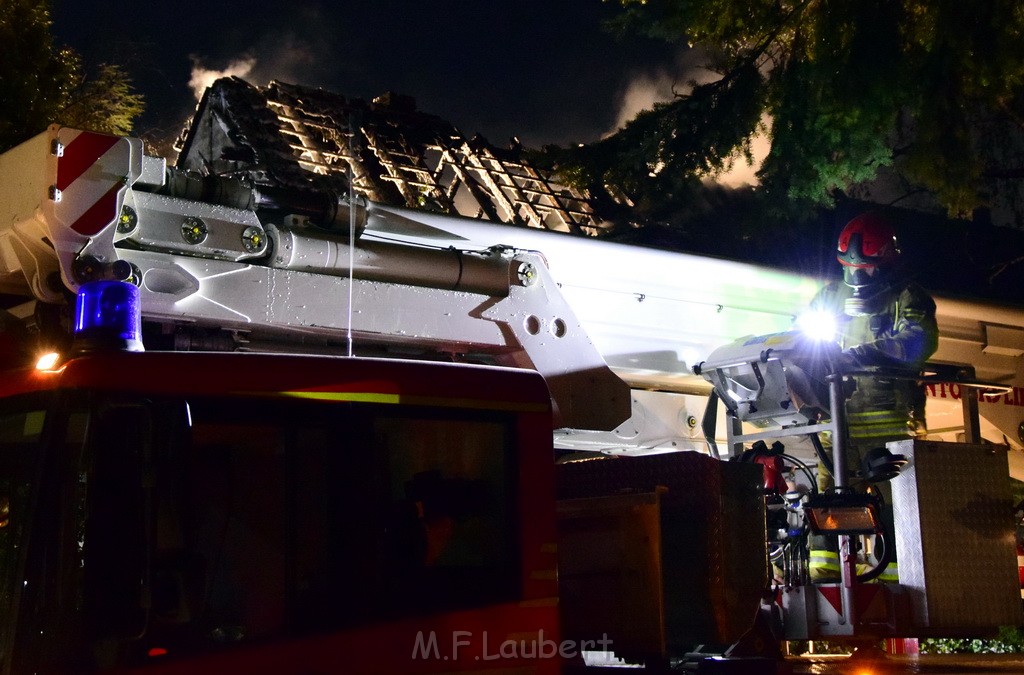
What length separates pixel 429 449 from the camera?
11.4 ft

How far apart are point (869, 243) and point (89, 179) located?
3976 millimetres

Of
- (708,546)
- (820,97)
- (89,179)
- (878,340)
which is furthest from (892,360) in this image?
(820,97)

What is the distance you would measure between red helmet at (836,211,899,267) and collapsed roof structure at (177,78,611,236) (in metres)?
2.06

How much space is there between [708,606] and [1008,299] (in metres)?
4.87

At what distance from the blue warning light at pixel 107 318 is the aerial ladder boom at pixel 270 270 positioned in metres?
0.78

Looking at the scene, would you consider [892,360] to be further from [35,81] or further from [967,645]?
[35,81]

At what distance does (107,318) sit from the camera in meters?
3.29

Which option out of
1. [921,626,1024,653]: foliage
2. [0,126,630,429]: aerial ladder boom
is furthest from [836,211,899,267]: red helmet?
[921,626,1024,653]: foliage

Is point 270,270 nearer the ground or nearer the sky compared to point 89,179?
nearer the ground

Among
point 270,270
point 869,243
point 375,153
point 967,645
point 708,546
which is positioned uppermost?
point 375,153

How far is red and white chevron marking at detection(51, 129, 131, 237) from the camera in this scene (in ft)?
13.5

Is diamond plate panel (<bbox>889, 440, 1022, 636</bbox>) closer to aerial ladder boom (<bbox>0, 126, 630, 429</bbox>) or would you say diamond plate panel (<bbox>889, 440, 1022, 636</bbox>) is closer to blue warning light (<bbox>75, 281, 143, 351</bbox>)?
aerial ladder boom (<bbox>0, 126, 630, 429</bbox>)

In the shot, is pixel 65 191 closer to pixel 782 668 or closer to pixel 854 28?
pixel 782 668

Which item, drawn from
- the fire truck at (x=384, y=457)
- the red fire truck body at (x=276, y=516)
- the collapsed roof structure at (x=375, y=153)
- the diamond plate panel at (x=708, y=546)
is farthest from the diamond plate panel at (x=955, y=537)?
the collapsed roof structure at (x=375, y=153)
